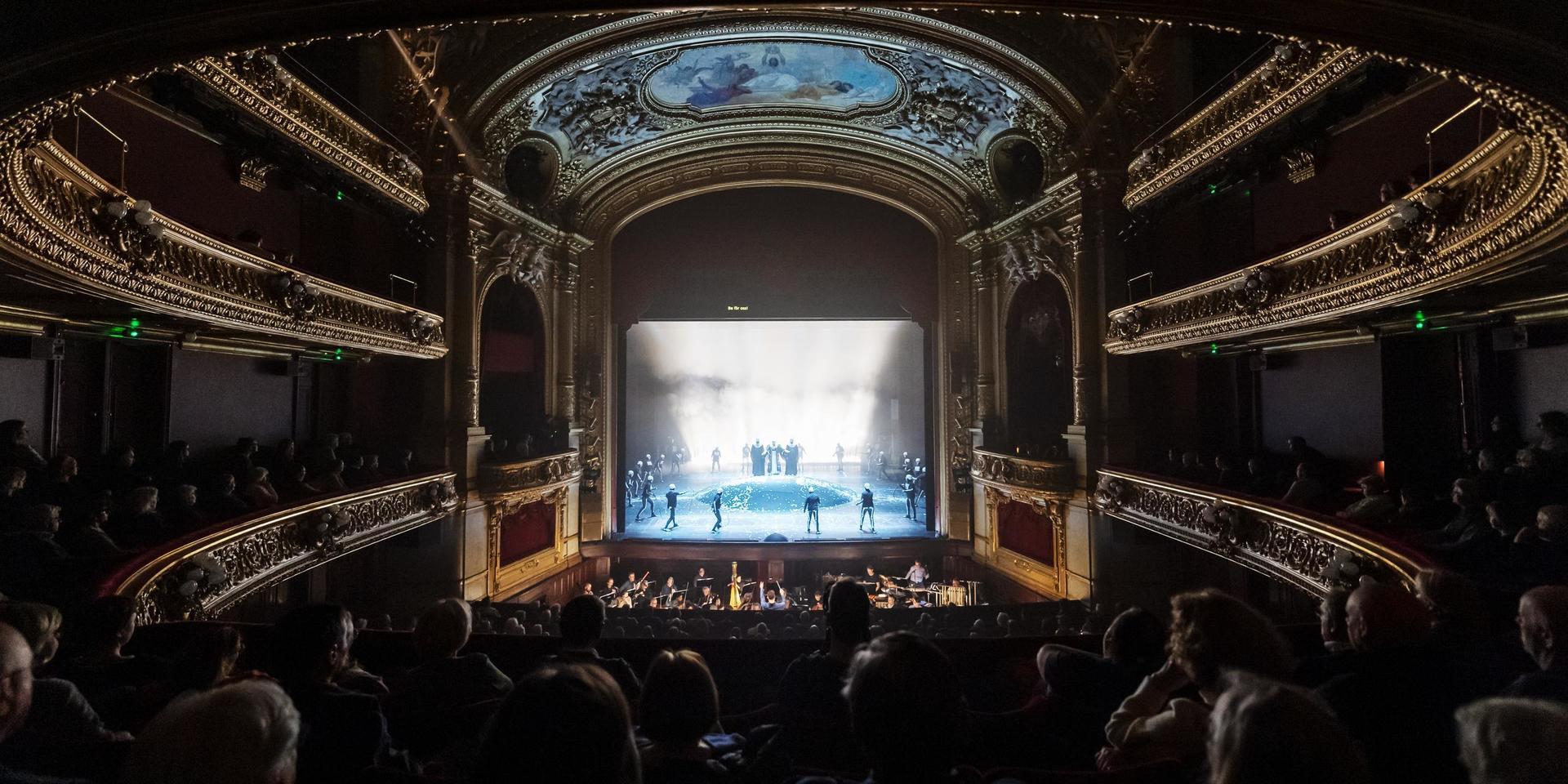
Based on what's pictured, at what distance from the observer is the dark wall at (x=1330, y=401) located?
695 cm

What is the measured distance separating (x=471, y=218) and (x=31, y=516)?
657 cm

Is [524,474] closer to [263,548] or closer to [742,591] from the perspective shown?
[742,591]

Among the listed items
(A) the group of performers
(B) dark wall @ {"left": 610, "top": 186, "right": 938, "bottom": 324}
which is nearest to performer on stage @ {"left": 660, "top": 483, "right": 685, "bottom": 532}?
(A) the group of performers

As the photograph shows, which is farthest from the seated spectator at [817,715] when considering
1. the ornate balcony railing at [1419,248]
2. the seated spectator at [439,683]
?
the ornate balcony railing at [1419,248]

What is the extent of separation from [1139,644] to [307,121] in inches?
357

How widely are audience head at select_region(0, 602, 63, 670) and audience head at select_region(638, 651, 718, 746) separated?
7.64 ft

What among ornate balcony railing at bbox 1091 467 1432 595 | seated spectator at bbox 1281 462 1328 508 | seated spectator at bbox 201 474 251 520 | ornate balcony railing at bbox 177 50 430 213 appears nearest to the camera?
ornate balcony railing at bbox 1091 467 1432 595

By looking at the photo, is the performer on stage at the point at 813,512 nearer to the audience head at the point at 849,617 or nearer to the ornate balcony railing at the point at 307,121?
the ornate balcony railing at the point at 307,121

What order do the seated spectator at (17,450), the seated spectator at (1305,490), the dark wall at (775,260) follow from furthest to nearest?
the dark wall at (775,260)
the seated spectator at (1305,490)
the seated spectator at (17,450)

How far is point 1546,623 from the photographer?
195 cm

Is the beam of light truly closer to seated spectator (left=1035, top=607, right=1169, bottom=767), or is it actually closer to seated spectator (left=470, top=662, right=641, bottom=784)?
seated spectator (left=1035, top=607, right=1169, bottom=767)

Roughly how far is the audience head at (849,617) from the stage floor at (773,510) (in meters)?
9.46

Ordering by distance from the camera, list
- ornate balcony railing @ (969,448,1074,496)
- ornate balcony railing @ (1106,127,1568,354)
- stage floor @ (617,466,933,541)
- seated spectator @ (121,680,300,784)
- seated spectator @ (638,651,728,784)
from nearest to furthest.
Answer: seated spectator @ (121,680,300,784) → seated spectator @ (638,651,728,784) → ornate balcony railing @ (1106,127,1568,354) → ornate balcony railing @ (969,448,1074,496) → stage floor @ (617,466,933,541)

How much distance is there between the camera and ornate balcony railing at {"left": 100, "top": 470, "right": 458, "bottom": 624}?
13.5 feet
